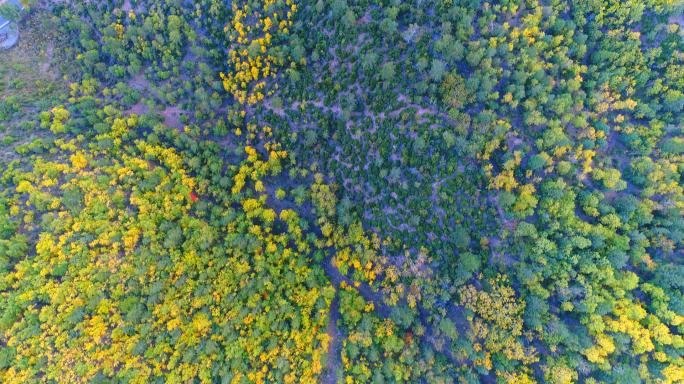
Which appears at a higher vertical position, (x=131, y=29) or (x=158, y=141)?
(x=131, y=29)

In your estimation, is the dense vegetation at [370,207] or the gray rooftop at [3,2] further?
the gray rooftop at [3,2]

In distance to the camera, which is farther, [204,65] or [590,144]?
[204,65]

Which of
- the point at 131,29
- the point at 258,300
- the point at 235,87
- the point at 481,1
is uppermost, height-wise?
the point at 481,1

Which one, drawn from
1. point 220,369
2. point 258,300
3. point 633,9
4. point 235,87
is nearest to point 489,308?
point 258,300

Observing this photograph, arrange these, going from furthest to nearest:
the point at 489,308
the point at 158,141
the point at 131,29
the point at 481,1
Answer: the point at 131,29 < the point at 158,141 < the point at 481,1 < the point at 489,308

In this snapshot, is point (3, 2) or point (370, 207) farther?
point (3, 2)

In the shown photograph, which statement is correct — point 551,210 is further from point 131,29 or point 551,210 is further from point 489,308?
point 131,29

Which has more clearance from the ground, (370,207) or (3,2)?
(3,2)

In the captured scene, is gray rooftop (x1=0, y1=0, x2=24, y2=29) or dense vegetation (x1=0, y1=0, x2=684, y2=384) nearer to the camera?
dense vegetation (x1=0, y1=0, x2=684, y2=384)
